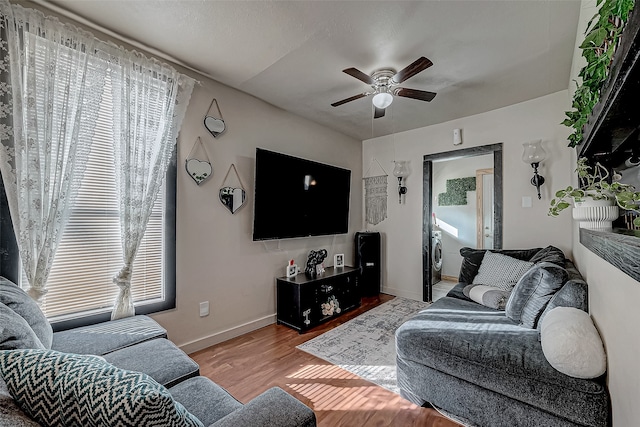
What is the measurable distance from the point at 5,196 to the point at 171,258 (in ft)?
3.45

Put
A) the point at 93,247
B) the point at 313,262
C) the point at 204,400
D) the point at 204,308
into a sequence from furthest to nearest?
the point at 313,262
the point at 204,308
the point at 93,247
the point at 204,400

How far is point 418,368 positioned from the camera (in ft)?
5.70

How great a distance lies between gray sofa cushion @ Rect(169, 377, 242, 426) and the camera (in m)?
1.08

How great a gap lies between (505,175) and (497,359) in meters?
2.52

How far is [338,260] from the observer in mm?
3875

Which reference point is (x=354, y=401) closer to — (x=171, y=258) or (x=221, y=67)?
(x=171, y=258)

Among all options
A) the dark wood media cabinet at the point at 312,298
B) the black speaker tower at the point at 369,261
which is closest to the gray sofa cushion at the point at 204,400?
the dark wood media cabinet at the point at 312,298

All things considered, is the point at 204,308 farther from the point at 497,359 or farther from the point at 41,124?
the point at 497,359

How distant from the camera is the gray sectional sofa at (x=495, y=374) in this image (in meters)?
1.27

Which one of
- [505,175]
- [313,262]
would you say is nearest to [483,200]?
[505,175]

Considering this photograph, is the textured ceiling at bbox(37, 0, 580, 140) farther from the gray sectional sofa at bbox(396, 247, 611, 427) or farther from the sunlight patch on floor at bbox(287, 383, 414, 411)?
the sunlight patch on floor at bbox(287, 383, 414, 411)

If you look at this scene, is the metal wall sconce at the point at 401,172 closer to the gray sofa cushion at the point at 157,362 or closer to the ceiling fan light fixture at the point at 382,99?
the ceiling fan light fixture at the point at 382,99

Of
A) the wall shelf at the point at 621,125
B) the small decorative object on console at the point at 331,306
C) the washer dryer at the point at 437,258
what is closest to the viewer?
the wall shelf at the point at 621,125

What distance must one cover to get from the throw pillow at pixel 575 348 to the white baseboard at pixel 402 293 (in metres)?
2.59
